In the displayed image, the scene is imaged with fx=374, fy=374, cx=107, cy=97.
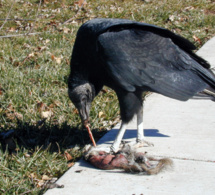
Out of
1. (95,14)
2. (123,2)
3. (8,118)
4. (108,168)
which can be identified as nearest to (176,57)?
(108,168)

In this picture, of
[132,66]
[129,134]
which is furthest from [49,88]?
[132,66]

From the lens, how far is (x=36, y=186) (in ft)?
9.18

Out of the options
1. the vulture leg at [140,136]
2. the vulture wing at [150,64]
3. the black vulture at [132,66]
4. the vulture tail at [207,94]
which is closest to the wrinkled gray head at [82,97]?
the black vulture at [132,66]

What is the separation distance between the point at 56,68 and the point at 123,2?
3.49 meters

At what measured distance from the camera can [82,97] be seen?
317cm

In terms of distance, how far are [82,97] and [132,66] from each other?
0.51m

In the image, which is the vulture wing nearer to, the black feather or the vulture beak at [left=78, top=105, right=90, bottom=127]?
the black feather

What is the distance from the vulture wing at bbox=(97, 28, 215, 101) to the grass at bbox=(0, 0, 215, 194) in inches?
32.6

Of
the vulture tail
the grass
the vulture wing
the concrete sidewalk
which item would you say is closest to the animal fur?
the concrete sidewalk

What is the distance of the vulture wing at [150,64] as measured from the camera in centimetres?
297

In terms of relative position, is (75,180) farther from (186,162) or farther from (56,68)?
(56,68)

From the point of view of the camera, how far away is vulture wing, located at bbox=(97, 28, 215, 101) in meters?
2.97

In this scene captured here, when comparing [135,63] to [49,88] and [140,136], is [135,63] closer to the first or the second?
[140,136]

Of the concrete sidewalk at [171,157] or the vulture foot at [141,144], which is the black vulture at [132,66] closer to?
the vulture foot at [141,144]
